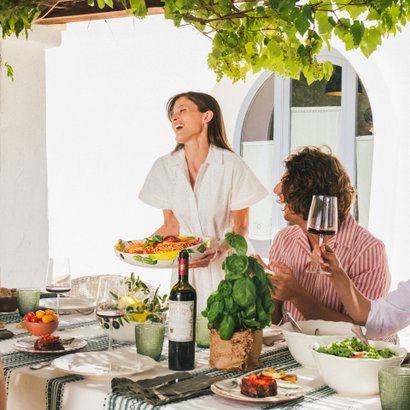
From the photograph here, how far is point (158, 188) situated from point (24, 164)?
49.6 inches

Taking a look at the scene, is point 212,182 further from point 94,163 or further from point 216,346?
point 94,163

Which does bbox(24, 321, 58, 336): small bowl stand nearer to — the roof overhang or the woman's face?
the woman's face

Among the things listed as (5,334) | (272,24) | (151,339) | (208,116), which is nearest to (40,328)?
(5,334)

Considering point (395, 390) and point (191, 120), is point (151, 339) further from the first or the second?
point (191, 120)

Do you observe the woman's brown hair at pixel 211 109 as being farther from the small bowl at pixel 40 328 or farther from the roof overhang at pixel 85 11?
the small bowl at pixel 40 328

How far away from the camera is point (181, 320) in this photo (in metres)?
2.27

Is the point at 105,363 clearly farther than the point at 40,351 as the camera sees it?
No

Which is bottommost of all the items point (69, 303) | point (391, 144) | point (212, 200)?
point (69, 303)

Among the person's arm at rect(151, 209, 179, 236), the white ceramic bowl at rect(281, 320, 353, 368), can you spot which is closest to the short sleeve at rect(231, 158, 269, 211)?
the person's arm at rect(151, 209, 179, 236)

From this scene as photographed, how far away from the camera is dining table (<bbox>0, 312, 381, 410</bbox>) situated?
2.01 m

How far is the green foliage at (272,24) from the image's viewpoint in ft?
8.43

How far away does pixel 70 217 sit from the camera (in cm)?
702

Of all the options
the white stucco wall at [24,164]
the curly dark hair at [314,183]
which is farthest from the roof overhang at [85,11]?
the curly dark hair at [314,183]

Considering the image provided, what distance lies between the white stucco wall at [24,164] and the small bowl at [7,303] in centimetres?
183
